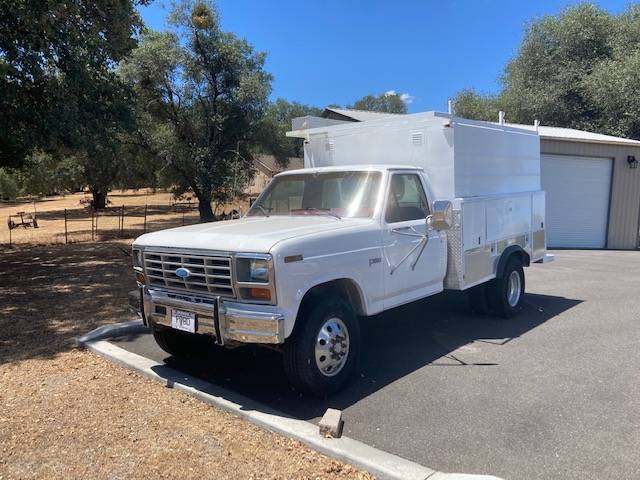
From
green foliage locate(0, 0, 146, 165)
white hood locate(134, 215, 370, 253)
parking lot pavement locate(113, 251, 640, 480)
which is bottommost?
parking lot pavement locate(113, 251, 640, 480)

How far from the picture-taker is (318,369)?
14.3ft

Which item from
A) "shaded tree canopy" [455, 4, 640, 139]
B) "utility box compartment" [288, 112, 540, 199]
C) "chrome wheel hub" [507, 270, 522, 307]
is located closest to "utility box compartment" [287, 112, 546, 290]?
"utility box compartment" [288, 112, 540, 199]

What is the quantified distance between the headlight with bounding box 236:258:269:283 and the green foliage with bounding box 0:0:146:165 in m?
7.00

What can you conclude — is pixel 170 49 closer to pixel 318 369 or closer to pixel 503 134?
pixel 503 134

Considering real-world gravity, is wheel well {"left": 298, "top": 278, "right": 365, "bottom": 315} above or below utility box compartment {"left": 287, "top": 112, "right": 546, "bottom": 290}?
below

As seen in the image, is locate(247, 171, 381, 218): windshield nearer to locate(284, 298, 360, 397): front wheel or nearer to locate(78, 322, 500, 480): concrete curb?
locate(284, 298, 360, 397): front wheel

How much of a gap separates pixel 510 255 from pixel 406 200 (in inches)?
94.9

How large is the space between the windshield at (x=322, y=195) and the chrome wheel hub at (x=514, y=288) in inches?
119

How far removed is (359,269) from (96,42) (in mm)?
8519

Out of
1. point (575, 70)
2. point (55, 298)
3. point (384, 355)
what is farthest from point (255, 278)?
point (575, 70)

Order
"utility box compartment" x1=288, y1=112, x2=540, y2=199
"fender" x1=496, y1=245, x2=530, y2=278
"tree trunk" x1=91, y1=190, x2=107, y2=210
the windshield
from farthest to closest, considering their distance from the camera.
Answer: "tree trunk" x1=91, y1=190, x2=107, y2=210 < "fender" x1=496, y1=245, x2=530, y2=278 < "utility box compartment" x1=288, y1=112, x2=540, y2=199 < the windshield

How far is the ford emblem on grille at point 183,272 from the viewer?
441cm

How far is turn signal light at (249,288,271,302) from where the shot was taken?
3.98 metres

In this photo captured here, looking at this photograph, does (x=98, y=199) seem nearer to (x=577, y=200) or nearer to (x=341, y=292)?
(x=577, y=200)
